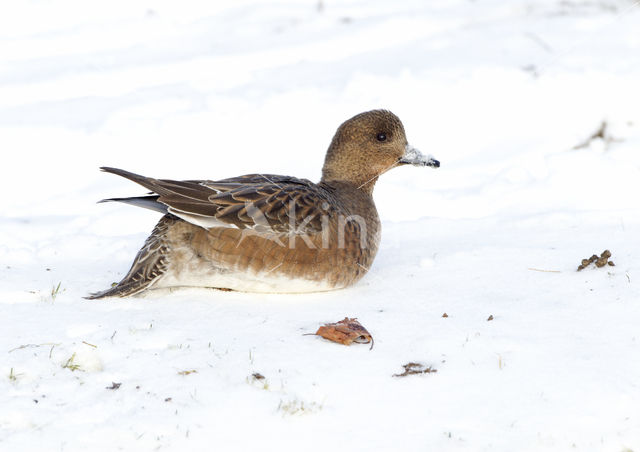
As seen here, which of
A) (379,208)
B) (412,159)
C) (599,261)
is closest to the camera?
(599,261)

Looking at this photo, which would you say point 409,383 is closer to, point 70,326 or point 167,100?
point 70,326

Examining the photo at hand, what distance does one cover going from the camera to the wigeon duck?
4016mm

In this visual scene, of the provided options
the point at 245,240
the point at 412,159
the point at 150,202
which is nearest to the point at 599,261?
the point at 412,159

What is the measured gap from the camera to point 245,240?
4.01 meters

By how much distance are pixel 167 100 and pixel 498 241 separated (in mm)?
4493

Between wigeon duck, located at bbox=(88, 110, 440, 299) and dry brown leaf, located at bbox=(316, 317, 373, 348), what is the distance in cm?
57

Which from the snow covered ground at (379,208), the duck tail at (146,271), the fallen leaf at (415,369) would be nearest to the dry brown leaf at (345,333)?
the snow covered ground at (379,208)

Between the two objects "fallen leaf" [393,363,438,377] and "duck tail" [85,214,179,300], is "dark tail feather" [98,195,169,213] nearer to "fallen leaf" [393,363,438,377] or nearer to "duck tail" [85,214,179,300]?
"duck tail" [85,214,179,300]

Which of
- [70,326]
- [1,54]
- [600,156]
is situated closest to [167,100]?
[1,54]

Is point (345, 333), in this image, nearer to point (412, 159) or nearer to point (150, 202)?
point (150, 202)

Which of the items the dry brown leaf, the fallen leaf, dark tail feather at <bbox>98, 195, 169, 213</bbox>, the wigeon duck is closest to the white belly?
the wigeon duck

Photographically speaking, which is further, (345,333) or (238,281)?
(238,281)

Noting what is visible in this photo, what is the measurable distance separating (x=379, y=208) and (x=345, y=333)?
9.29 ft

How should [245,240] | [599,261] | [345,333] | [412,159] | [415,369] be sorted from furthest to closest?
[412,159]
[599,261]
[245,240]
[345,333]
[415,369]
